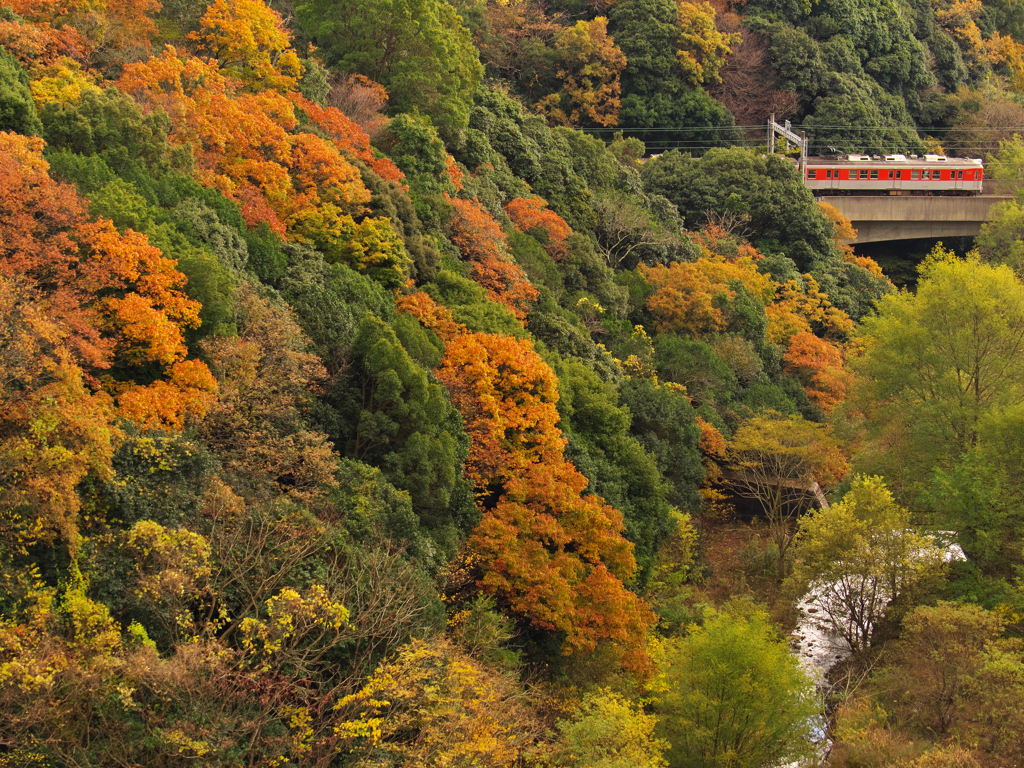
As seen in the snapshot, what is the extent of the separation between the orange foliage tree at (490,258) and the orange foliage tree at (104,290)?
16.8 metres

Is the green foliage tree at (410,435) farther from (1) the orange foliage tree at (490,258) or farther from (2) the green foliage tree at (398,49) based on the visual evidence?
(2) the green foliage tree at (398,49)

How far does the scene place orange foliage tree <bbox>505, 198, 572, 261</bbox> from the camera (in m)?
48.4

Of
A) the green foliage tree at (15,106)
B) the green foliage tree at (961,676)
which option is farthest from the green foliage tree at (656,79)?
the green foliage tree at (961,676)

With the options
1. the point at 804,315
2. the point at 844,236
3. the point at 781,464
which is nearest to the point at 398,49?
the point at 804,315

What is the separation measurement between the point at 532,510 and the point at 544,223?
25.3m

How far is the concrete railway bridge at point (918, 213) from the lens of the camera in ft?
242

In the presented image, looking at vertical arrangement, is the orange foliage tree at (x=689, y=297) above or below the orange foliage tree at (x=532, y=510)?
above

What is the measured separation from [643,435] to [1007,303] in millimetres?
14890

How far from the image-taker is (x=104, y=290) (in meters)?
21.9

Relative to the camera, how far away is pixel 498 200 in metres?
48.9

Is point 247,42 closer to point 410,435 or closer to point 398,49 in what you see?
point 398,49

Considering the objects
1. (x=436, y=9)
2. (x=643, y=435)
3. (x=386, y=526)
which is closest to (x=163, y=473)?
(x=386, y=526)

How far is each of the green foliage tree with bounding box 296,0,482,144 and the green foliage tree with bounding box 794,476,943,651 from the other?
97.6 feet

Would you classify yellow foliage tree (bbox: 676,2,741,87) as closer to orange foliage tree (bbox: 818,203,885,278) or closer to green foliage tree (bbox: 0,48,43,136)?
orange foliage tree (bbox: 818,203,885,278)
